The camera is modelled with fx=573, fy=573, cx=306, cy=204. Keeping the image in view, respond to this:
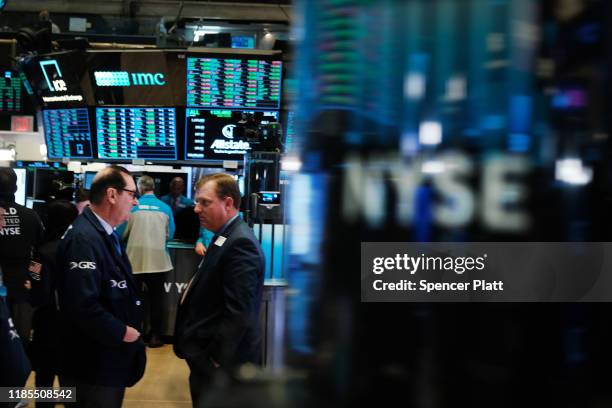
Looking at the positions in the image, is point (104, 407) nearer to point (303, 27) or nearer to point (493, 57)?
point (303, 27)

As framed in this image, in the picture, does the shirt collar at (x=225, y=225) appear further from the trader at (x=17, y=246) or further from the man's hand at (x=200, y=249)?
the man's hand at (x=200, y=249)

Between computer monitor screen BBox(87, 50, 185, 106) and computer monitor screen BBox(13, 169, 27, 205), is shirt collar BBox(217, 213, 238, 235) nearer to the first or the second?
computer monitor screen BBox(87, 50, 185, 106)

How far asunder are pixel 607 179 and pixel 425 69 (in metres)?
0.28

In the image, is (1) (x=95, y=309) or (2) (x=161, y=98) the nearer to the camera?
(1) (x=95, y=309)

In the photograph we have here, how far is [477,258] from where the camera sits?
0.76 metres

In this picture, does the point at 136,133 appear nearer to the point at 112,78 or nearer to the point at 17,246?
the point at 112,78

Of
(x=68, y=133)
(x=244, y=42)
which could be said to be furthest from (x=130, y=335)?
(x=244, y=42)

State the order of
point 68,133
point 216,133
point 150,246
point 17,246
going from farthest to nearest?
1. point 68,133
2. point 216,133
3. point 150,246
4. point 17,246

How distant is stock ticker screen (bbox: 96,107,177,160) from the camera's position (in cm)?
629

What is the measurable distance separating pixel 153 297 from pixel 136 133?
6.00 ft

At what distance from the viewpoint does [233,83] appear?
20.4 feet

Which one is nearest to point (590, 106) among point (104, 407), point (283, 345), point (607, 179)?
point (607, 179)

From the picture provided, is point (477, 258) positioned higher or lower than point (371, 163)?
lower

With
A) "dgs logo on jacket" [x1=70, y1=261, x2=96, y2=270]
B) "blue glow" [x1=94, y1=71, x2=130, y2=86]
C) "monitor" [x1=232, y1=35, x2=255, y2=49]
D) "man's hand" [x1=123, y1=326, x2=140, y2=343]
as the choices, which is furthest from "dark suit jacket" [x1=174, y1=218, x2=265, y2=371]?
"monitor" [x1=232, y1=35, x2=255, y2=49]
